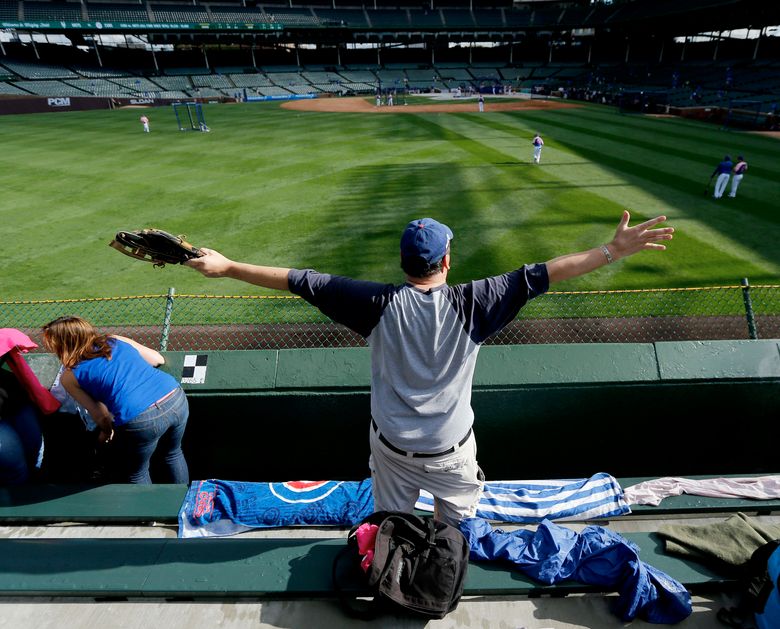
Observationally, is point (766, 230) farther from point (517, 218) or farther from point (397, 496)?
point (397, 496)

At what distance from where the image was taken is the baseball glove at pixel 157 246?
2.35 m

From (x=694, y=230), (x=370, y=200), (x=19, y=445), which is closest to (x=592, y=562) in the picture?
(x=19, y=445)

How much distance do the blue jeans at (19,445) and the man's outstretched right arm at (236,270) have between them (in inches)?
85.6

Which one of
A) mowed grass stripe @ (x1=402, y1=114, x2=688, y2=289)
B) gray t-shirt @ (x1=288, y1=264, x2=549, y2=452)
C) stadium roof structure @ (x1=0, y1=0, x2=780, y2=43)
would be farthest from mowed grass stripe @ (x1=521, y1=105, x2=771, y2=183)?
stadium roof structure @ (x1=0, y1=0, x2=780, y2=43)

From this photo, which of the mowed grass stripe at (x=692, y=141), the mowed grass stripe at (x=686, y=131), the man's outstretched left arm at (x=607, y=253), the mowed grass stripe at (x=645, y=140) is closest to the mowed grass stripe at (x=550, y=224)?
the mowed grass stripe at (x=645, y=140)

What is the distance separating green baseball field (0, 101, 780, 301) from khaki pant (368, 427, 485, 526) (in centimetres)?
687

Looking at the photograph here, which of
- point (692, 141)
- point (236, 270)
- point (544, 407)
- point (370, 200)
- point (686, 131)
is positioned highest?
point (236, 270)

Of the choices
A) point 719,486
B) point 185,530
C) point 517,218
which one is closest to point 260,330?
point 185,530

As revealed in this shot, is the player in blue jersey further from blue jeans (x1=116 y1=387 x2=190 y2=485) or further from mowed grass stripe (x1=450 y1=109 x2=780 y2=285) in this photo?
mowed grass stripe (x1=450 y1=109 x2=780 y2=285)

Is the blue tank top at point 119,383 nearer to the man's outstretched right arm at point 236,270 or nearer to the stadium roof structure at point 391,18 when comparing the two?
the man's outstretched right arm at point 236,270

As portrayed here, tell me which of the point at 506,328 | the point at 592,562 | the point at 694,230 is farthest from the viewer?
the point at 694,230

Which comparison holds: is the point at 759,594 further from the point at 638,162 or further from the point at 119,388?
the point at 638,162

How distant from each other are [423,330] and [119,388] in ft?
7.55

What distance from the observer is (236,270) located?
244cm
